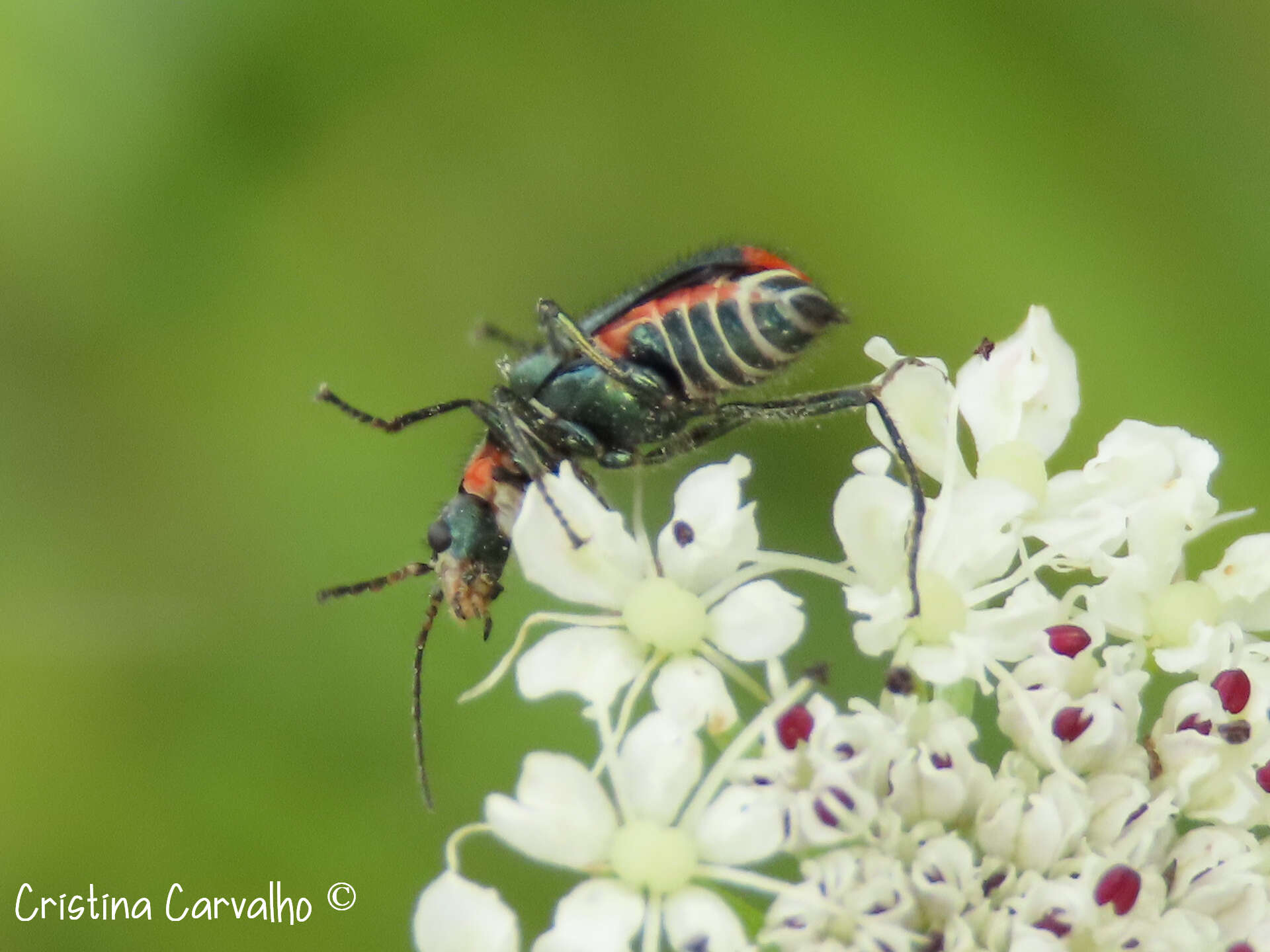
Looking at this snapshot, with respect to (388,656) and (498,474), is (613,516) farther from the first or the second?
(388,656)

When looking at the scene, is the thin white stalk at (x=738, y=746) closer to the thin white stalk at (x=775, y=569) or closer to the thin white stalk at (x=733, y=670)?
the thin white stalk at (x=733, y=670)

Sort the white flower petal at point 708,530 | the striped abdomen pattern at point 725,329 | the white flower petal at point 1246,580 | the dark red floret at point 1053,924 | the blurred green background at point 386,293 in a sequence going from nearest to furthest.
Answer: the dark red floret at point 1053,924
the white flower petal at point 708,530
the white flower petal at point 1246,580
the striped abdomen pattern at point 725,329
the blurred green background at point 386,293

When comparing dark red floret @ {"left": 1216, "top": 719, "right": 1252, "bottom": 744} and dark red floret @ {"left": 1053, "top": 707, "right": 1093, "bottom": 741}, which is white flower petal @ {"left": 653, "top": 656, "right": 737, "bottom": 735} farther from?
dark red floret @ {"left": 1216, "top": 719, "right": 1252, "bottom": 744}

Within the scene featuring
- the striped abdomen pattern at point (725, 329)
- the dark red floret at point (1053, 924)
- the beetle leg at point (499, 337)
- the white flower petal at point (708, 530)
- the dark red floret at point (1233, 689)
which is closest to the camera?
the dark red floret at point (1053, 924)

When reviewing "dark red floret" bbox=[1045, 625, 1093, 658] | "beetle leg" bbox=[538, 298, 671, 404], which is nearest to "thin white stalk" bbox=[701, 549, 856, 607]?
"dark red floret" bbox=[1045, 625, 1093, 658]

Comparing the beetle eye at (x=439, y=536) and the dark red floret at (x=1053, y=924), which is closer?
the dark red floret at (x=1053, y=924)

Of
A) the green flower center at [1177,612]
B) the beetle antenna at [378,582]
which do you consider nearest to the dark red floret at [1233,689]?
the green flower center at [1177,612]
